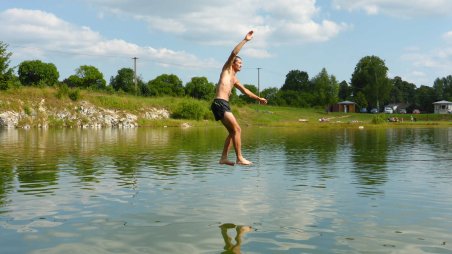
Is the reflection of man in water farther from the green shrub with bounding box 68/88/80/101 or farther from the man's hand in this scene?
the green shrub with bounding box 68/88/80/101

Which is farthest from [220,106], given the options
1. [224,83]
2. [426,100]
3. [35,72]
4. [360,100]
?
[426,100]

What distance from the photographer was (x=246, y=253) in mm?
10039

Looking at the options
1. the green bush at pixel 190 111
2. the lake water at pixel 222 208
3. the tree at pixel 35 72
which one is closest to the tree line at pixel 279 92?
the tree at pixel 35 72

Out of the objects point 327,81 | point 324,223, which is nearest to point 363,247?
point 324,223

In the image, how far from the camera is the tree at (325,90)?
538 feet

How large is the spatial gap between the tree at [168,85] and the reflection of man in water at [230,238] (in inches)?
4549

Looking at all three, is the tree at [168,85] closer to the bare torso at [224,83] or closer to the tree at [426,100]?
the tree at [426,100]

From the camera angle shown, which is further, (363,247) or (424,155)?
(424,155)

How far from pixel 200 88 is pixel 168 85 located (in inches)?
438

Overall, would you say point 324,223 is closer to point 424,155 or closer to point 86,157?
point 86,157

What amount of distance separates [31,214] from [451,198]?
A: 519 inches

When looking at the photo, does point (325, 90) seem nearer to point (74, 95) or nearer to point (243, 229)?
point (74, 95)

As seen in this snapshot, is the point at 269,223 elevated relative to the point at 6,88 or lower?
lower

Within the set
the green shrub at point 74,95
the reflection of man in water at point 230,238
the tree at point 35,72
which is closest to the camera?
the reflection of man in water at point 230,238
